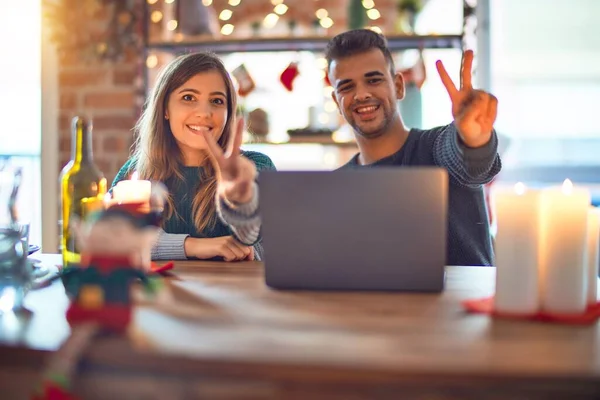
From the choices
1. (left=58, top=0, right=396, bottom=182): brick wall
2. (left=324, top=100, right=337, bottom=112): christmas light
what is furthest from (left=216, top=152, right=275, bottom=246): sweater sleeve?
(left=324, top=100, right=337, bottom=112): christmas light

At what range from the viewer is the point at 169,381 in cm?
69

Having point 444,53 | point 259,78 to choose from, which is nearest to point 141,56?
point 259,78

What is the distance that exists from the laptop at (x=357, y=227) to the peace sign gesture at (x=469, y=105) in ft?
1.43

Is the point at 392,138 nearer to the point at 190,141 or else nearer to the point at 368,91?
the point at 368,91

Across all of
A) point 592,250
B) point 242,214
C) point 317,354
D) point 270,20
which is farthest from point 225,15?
point 317,354

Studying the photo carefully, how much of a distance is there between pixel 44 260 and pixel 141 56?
63.7 inches

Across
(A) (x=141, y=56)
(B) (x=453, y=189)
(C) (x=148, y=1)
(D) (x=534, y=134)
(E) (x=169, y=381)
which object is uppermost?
(C) (x=148, y=1)

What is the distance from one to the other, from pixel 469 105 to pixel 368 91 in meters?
0.63

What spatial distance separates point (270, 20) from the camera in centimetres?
356

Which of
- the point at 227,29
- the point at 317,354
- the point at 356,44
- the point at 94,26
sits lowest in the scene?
the point at 317,354

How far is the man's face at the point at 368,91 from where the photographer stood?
1.96 meters

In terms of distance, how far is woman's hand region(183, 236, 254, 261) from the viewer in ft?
4.63

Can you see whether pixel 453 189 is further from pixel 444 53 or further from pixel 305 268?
pixel 444 53

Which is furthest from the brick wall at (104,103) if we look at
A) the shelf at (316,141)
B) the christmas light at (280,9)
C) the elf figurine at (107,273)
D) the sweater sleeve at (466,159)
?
the elf figurine at (107,273)
